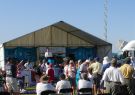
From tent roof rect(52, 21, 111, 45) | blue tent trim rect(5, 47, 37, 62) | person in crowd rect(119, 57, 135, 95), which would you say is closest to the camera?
person in crowd rect(119, 57, 135, 95)

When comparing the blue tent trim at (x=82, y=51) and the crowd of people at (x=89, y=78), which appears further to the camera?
the blue tent trim at (x=82, y=51)

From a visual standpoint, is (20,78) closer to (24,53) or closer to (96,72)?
(96,72)

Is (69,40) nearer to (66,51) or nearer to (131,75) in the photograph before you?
(66,51)

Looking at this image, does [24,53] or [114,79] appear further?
[24,53]

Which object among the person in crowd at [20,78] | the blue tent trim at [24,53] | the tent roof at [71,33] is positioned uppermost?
the tent roof at [71,33]

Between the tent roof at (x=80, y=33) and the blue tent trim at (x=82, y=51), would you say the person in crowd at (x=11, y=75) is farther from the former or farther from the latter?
the blue tent trim at (x=82, y=51)

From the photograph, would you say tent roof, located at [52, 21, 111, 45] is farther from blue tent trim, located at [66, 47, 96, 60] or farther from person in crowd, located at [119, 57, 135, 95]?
person in crowd, located at [119, 57, 135, 95]

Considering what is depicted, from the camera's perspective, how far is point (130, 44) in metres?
31.2

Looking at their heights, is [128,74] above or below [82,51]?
below

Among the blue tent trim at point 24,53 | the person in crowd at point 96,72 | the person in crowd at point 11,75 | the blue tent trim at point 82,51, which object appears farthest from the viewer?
the blue tent trim at point 82,51

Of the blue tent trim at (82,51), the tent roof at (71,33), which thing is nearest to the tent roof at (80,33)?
the tent roof at (71,33)

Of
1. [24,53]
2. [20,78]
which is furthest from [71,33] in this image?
[20,78]

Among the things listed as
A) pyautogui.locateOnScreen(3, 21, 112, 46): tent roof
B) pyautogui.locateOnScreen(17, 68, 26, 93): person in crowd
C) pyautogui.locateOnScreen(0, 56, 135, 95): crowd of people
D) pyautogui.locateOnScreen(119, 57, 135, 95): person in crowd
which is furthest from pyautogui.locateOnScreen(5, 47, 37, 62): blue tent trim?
pyautogui.locateOnScreen(119, 57, 135, 95): person in crowd

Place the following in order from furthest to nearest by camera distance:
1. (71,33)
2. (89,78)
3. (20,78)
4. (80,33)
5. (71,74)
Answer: (71,33)
(80,33)
(20,78)
(71,74)
(89,78)
